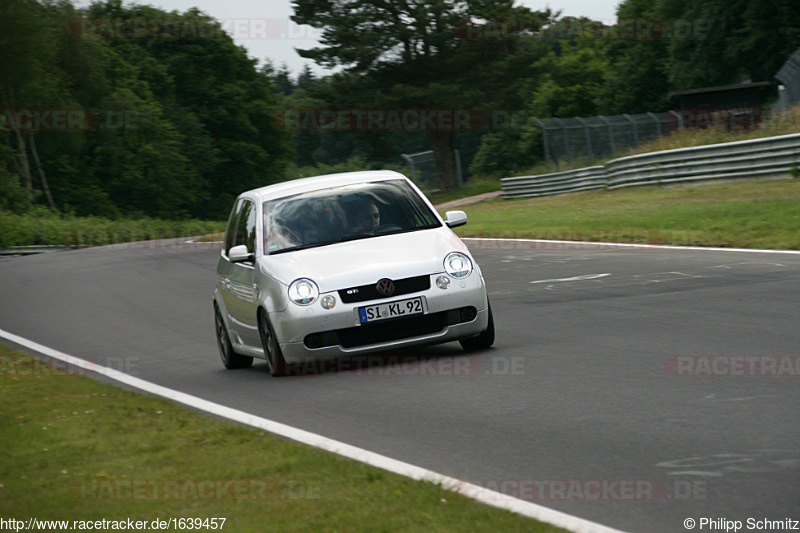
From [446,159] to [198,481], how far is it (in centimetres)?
5578

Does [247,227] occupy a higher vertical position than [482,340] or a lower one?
higher

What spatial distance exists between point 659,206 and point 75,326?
47.7 ft

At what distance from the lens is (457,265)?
905 centimetres

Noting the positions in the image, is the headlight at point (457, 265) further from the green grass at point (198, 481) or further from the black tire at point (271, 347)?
the green grass at point (198, 481)

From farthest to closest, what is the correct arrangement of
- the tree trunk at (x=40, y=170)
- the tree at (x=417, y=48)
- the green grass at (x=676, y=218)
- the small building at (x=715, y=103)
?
the tree trunk at (x=40, y=170)
the tree at (x=417, y=48)
the small building at (x=715, y=103)
the green grass at (x=676, y=218)

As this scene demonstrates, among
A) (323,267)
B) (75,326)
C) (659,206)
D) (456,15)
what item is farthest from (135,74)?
(323,267)

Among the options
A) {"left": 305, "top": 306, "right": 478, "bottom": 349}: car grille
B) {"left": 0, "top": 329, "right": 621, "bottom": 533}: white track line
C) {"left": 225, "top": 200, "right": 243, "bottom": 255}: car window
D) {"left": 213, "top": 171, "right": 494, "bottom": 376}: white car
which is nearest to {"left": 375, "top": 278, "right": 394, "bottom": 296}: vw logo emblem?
{"left": 213, "top": 171, "right": 494, "bottom": 376}: white car

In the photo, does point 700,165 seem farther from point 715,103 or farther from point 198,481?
point 198,481

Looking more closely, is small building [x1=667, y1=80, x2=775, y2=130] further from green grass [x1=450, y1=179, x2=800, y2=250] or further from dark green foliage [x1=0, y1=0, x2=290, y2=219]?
dark green foliage [x1=0, y1=0, x2=290, y2=219]

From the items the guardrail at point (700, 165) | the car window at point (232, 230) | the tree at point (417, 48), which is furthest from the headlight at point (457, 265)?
the tree at point (417, 48)

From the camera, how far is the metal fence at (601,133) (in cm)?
4391

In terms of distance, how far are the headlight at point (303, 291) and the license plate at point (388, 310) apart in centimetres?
39

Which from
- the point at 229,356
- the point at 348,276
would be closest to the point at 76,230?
the point at 229,356

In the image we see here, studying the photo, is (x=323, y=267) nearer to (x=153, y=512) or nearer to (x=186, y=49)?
(x=153, y=512)
